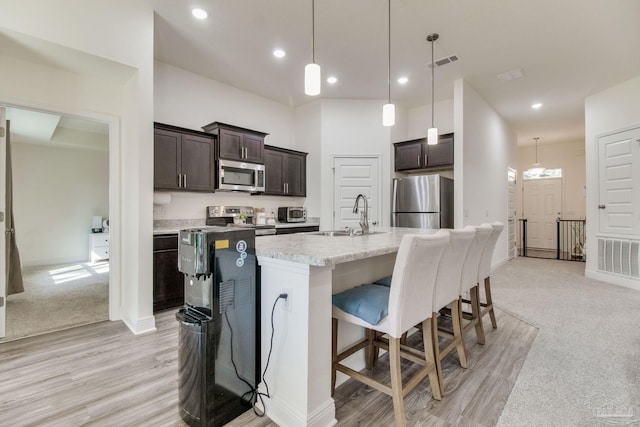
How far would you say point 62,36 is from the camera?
2.40 meters

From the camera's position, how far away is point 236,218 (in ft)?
14.7

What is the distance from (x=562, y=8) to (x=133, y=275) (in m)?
4.82

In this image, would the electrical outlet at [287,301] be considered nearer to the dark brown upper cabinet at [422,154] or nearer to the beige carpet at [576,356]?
the beige carpet at [576,356]

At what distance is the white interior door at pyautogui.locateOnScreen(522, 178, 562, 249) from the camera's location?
26.9 ft

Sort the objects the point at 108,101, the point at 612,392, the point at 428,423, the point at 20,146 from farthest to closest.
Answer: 1. the point at 20,146
2. the point at 108,101
3. the point at 612,392
4. the point at 428,423

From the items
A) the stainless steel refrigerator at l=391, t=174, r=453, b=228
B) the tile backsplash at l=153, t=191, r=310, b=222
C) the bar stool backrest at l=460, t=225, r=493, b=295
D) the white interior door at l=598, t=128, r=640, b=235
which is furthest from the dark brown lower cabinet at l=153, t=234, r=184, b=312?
the white interior door at l=598, t=128, r=640, b=235

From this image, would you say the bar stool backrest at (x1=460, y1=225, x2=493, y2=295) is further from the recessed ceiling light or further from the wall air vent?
the wall air vent

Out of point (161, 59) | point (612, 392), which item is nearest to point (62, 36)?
point (161, 59)

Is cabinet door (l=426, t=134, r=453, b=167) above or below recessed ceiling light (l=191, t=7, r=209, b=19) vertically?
below

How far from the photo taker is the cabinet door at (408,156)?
494 centimetres

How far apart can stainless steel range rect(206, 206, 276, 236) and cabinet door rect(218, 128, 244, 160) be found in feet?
2.58

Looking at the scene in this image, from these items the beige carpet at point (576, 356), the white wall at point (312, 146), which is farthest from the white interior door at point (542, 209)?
the white wall at point (312, 146)

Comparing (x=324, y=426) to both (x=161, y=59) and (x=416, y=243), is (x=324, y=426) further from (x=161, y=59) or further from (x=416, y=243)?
(x=161, y=59)

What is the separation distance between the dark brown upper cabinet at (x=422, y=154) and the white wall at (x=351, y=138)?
0.19 meters
